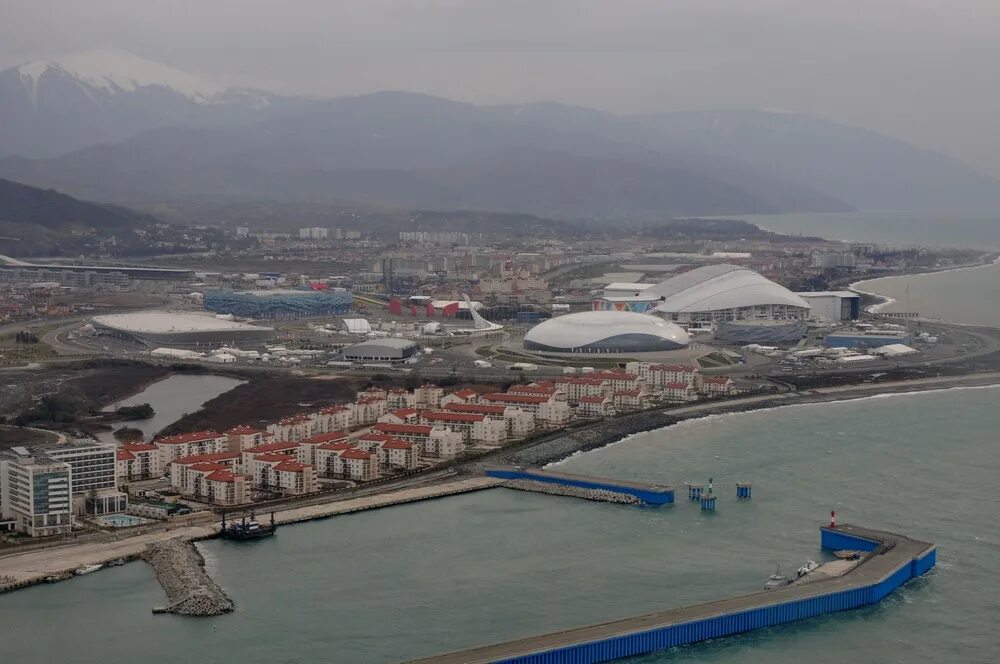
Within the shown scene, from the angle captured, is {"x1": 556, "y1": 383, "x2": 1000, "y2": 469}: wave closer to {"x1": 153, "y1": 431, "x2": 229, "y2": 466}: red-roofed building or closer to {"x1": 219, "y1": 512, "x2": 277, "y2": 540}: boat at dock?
{"x1": 153, "y1": 431, "x2": 229, "y2": 466}: red-roofed building

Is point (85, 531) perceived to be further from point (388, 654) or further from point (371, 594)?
point (388, 654)

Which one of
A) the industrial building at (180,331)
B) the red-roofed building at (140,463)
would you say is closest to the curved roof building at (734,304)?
the industrial building at (180,331)

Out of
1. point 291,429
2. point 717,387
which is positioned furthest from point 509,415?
point 717,387

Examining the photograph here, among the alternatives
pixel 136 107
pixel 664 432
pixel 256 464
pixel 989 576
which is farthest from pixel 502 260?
pixel 136 107

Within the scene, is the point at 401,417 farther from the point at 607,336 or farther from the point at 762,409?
the point at 607,336

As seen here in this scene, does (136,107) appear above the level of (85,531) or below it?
above

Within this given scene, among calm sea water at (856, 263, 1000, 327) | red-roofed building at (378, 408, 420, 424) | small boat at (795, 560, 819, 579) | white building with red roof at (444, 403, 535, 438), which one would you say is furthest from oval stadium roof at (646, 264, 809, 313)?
small boat at (795, 560, 819, 579)

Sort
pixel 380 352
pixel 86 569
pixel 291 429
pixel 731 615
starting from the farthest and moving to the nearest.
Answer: pixel 380 352, pixel 291 429, pixel 86 569, pixel 731 615
